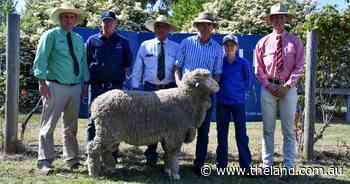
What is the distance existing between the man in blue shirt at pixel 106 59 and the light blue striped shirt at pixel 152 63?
0.23 metres

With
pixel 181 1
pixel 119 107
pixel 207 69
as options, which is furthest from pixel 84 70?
pixel 181 1

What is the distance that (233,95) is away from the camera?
23.3 feet

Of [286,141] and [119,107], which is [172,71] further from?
[286,141]

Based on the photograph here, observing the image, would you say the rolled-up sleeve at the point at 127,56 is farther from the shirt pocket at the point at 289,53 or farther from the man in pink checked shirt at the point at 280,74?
the shirt pocket at the point at 289,53

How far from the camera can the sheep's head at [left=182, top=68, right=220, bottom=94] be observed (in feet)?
22.2

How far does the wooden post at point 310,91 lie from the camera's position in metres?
8.43

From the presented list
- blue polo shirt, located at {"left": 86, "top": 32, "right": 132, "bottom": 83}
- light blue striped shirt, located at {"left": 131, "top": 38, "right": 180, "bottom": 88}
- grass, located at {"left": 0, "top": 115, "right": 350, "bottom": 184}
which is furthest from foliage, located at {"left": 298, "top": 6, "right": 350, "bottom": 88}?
blue polo shirt, located at {"left": 86, "top": 32, "right": 132, "bottom": 83}

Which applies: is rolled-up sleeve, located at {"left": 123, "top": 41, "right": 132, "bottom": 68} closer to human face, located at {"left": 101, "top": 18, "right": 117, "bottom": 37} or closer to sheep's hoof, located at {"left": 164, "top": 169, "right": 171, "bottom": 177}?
human face, located at {"left": 101, "top": 18, "right": 117, "bottom": 37}

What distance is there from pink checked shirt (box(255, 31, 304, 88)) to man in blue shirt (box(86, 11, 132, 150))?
1986 mm

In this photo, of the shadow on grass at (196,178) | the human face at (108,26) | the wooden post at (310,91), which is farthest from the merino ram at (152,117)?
the wooden post at (310,91)

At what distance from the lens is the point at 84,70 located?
23.9ft

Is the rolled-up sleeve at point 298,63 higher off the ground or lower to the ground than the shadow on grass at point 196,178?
higher

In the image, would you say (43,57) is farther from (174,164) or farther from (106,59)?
(174,164)

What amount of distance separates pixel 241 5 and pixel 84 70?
11.9 m
